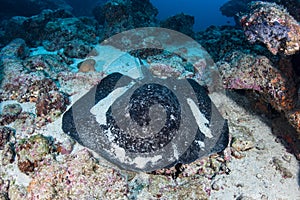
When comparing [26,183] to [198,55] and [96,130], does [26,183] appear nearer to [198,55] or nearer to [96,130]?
[96,130]

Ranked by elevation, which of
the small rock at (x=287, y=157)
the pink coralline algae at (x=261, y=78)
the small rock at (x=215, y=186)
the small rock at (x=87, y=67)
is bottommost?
the small rock at (x=215, y=186)

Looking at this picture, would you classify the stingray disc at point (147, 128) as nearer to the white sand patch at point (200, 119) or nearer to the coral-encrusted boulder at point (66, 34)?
the white sand patch at point (200, 119)

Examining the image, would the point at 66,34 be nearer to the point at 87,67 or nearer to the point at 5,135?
the point at 87,67

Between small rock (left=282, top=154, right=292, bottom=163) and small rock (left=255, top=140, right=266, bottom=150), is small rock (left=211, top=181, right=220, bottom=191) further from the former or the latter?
small rock (left=282, top=154, right=292, bottom=163)

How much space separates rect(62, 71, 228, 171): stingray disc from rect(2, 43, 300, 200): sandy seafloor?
632 mm

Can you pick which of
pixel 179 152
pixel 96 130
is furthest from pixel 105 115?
pixel 179 152

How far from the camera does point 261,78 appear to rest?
454 cm

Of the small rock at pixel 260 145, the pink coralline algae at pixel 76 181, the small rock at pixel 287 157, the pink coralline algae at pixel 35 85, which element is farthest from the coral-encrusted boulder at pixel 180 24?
the pink coralline algae at pixel 76 181

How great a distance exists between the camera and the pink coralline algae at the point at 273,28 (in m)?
3.55

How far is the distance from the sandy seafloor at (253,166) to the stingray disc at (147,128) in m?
0.63

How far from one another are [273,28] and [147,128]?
2.65m

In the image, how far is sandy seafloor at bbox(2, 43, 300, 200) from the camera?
378 cm

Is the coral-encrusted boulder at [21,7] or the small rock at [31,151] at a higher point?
the small rock at [31,151]

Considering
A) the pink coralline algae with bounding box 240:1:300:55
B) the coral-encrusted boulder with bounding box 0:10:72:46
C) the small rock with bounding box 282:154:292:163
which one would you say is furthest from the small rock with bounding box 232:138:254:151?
the coral-encrusted boulder with bounding box 0:10:72:46
